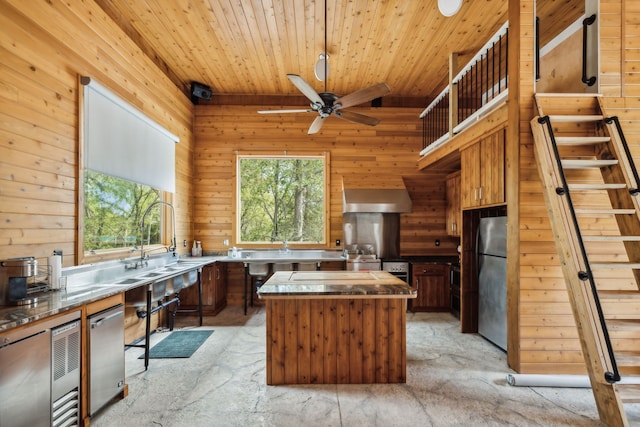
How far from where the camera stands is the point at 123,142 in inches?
137

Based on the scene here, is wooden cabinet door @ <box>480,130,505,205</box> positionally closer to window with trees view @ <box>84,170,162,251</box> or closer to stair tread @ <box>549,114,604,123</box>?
stair tread @ <box>549,114,604,123</box>

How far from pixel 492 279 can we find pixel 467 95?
2.39 meters

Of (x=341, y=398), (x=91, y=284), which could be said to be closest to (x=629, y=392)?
(x=341, y=398)

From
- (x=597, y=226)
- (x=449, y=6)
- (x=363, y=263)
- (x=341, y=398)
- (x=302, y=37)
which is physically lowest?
(x=341, y=398)

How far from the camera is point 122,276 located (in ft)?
10.5

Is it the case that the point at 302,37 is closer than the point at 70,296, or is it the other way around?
the point at 70,296

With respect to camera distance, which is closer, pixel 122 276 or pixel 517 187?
→ pixel 517 187

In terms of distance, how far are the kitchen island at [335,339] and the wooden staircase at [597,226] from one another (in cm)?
127

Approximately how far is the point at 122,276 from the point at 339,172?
146 inches

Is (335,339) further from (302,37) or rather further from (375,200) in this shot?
(302,37)

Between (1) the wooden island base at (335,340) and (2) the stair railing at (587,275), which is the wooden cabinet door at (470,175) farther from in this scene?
(1) the wooden island base at (335,340)

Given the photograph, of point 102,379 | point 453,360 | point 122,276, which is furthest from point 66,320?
point 453,360

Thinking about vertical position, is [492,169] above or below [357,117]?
below

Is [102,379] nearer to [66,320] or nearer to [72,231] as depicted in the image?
[66,320]
